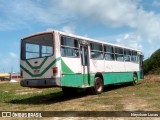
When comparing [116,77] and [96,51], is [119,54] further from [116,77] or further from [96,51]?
[96,51]

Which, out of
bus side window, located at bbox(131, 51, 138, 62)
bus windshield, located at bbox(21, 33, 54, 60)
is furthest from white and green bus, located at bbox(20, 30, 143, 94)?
bus side window, located at bbox(131, 51, 138, 62)

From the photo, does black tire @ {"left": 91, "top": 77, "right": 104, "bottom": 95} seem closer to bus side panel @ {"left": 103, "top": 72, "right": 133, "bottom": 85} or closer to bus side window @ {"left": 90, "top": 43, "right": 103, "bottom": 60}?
bus side panel @ {"left": 103, "top": 72, "right": 133, "bottom": 85}

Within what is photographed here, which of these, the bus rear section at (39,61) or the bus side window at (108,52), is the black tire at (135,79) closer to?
the bus side window at (108,52)

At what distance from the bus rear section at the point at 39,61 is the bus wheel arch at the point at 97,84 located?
398 cm

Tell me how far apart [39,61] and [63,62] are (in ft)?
3.93

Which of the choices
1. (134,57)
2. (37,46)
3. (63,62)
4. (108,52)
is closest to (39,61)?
(37,46)

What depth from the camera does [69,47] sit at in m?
16.4

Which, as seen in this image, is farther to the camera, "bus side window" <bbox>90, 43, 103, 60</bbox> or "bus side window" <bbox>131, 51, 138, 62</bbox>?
"bus side window" <bbox>131, 51, 138, 62</bbox>

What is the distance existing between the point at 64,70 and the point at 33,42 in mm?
2316

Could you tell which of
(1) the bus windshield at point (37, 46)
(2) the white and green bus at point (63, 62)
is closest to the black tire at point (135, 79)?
(2) the white and green bus at point (63, 62)

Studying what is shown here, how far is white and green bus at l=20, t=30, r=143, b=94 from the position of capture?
50.3 feet

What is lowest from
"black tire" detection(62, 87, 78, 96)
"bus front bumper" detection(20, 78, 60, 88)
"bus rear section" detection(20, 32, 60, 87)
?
"black tire" detection(62, 87, 78, 96)

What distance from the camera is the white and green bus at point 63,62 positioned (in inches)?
604

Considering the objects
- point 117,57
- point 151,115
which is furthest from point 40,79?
point 117,57
